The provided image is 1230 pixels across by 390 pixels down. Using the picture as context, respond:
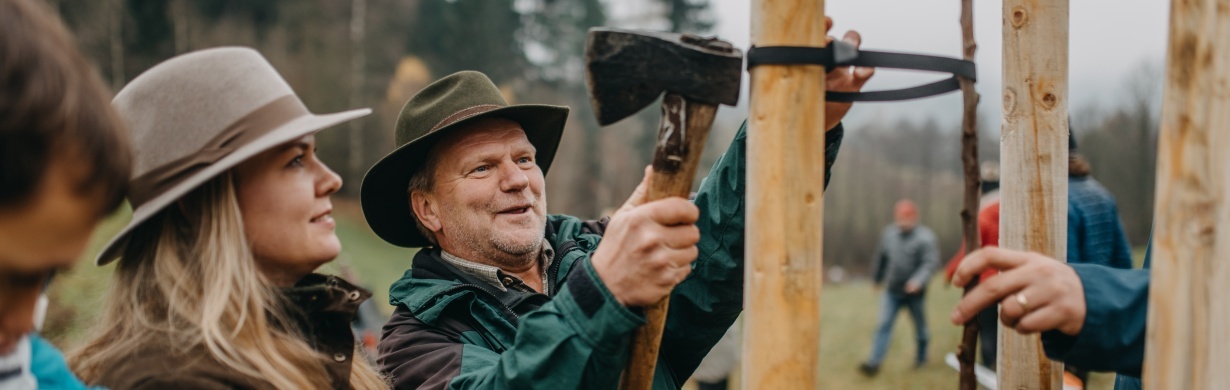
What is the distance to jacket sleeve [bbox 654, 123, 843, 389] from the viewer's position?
7.54 ft

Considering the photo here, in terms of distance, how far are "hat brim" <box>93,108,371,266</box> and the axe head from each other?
0.55 m

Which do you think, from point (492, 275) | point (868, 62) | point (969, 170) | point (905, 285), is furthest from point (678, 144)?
point (905, 285)

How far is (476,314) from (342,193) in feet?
93.4

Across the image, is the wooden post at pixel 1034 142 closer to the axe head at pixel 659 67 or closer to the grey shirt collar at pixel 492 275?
the axe head at pixel 659 67

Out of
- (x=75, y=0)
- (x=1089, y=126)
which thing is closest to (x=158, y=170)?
(x=75, y=0)

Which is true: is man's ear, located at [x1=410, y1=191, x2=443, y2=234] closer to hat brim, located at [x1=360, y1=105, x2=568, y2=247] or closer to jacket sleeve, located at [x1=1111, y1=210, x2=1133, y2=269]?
hat brim, located at [x1=360, y1=105, x2=568, y2=247]

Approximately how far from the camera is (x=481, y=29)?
98.3ft

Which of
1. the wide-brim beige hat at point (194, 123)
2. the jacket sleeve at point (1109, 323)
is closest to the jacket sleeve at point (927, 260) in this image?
the jacket sleeve at point (1109, 323)

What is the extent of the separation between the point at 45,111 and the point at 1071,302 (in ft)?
5.65

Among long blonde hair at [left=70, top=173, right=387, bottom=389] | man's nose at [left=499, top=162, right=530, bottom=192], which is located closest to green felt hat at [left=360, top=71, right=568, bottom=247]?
man's nose at [left=499, top=162, right=530, bottom=192]

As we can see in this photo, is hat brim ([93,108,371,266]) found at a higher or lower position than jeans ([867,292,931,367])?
higher

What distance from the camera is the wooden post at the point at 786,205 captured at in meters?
1.55

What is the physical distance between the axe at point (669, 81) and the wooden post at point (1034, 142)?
827mm

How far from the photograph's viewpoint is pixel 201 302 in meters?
1.70
